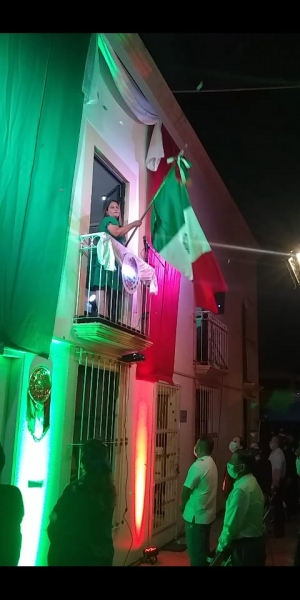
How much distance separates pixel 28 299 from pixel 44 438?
1.79 metres

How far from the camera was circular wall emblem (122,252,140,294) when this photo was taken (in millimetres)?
7062

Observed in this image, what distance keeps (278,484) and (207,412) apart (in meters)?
2.62

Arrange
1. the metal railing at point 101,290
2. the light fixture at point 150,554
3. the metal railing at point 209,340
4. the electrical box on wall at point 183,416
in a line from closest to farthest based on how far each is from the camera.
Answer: the metal railing at point 101,290 → the light fixture at point 150,554 → the electrical box on wall at point 183,416 → the metal railing at point 209,340

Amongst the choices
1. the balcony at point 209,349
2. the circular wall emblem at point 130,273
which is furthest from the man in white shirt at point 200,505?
the balcony at point 209,349

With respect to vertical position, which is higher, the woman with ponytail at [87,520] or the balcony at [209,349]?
the balcony at [209,349]

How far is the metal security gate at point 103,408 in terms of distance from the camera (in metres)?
6.39

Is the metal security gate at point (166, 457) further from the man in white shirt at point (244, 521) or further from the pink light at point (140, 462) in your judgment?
the man in white shirt at point (244, 521)

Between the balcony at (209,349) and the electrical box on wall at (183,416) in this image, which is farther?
the balcony at (209,349)

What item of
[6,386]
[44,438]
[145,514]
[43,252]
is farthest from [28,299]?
[145,514]

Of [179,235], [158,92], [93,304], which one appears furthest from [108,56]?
[93,304]

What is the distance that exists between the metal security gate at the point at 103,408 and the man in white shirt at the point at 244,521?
6.85ft

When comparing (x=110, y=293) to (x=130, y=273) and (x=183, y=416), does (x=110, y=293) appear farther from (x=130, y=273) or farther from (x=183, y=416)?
→ (x=183, y=416)

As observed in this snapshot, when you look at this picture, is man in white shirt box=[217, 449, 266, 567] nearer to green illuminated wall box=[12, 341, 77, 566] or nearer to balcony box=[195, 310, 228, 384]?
green illuminated wall box=[12, 341, 77, 566]
